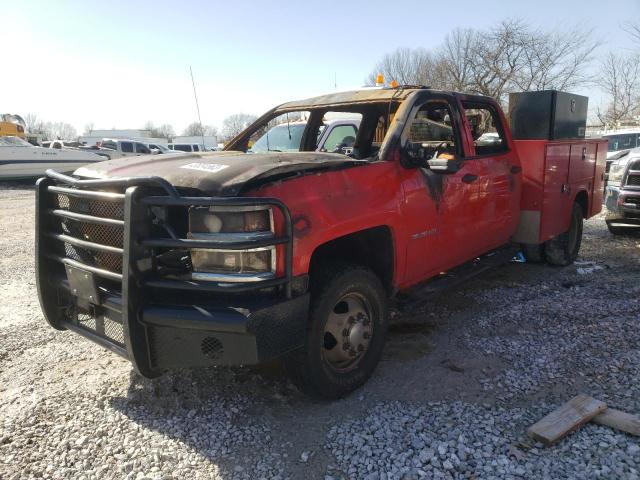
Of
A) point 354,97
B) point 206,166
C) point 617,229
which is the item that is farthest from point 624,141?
point 206,166

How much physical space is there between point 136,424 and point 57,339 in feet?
5.41

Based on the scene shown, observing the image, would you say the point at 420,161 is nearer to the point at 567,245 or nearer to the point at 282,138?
the point at 282,138

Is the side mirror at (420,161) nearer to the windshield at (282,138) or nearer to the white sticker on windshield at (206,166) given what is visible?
the white sticker on windshield at (206,166)

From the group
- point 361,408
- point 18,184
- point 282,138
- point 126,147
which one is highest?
point 282,138

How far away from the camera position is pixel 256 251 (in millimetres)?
2553

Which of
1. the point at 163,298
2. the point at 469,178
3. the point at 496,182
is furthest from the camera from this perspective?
the point at 496,182

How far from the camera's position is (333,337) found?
10.3 feet

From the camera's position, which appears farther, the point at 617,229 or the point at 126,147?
the point at 126,147

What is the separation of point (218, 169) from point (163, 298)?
2.50 feet

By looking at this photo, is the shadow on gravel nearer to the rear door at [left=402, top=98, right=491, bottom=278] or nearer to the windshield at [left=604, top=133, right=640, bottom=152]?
the rear door at [left=402, top=98, right=491, bottom=278]

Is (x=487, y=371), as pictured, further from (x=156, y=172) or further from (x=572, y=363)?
(x=156, y=172)

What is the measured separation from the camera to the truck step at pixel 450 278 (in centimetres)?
387

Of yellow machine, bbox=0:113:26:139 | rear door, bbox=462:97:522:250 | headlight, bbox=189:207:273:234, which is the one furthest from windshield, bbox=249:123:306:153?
yellow machine, bbox=0:113:26:139

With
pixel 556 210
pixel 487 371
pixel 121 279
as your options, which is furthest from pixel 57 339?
pixel 556 210
